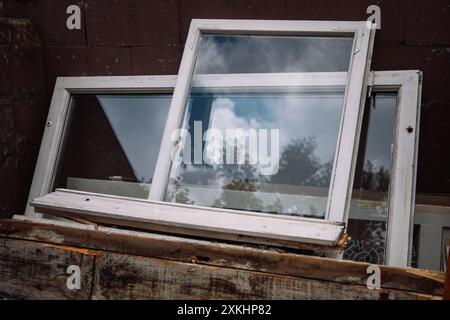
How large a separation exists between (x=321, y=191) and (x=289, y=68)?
52 cm

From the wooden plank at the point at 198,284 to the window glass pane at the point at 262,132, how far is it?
1.24ft

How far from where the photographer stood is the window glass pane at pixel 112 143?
2.03 m

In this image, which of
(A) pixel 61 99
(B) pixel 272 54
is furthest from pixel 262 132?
(A) pixel 61 99

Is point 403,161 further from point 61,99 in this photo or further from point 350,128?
point 61,99

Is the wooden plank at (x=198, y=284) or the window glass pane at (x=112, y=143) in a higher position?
the window glass pane at (x=112, y=143)

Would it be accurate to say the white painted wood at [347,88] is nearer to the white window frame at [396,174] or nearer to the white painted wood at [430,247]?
the white window frame at [396,174]

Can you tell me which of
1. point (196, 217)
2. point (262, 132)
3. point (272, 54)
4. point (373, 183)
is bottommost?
point (196, 217)

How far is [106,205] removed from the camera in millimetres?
1714

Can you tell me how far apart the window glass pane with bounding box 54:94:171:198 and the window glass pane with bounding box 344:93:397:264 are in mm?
870

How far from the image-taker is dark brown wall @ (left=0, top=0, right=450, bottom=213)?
1852 mm

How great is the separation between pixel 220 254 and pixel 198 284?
0.39 feet

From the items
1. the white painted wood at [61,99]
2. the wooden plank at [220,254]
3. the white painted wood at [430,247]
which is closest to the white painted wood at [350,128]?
the wooden plank at [220,254]

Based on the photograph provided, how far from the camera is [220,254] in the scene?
4.74 ft

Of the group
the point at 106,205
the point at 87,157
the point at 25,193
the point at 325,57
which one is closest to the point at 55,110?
the point at 87,157
